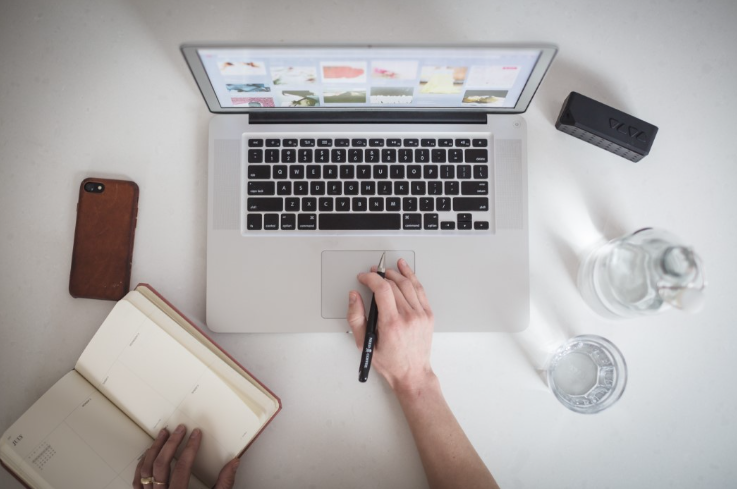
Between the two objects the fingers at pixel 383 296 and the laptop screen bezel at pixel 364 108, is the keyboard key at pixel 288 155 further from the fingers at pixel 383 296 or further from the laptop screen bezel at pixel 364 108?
the fingers at pixel 383 296

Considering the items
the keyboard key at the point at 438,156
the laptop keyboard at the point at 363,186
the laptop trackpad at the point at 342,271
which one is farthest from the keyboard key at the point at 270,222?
the keyboard key at the point at 438,156

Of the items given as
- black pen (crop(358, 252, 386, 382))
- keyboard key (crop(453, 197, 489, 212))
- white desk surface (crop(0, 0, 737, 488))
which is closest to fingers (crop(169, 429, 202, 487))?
white desk surface (crop(0, 0, 737, 488))

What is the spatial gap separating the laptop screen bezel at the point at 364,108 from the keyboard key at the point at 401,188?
13 centimetres

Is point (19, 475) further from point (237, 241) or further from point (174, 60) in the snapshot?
point (174, 60)

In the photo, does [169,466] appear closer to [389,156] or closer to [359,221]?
[359,221]

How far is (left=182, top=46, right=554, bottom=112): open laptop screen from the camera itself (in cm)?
69

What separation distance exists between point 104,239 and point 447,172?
2.15 ft

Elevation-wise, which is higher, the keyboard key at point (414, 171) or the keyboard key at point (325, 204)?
the keyboard key at point (414, 171)

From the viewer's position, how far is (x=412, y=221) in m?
0.84

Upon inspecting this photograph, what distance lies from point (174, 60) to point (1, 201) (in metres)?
0.43

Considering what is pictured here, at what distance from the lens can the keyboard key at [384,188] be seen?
2.77 feet

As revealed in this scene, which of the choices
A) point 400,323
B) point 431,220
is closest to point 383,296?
point 400,323

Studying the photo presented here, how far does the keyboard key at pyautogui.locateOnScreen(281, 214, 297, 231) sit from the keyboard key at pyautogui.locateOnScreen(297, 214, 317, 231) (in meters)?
0.01

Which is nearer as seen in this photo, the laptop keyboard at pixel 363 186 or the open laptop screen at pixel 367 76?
the open laptop screen at pixel 367 76
